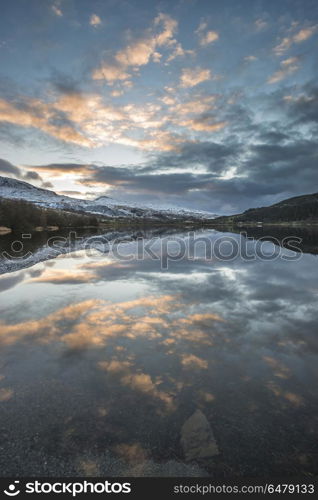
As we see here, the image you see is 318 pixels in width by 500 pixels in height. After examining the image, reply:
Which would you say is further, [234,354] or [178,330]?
[178,330]

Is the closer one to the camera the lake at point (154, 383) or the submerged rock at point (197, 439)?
the lake at point (154, 383)

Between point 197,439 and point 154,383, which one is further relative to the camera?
point 154,383

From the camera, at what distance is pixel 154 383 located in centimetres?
717

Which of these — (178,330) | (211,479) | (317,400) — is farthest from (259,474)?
(178,330)

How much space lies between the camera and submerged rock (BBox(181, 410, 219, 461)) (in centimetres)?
506

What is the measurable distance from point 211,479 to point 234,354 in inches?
180

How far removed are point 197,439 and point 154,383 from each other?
2.02m

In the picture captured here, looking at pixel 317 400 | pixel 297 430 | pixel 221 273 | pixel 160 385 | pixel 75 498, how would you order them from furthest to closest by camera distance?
1. pixel 221 273
2. pixel 160 385
3. pixel 317 400
4. pixel 297 430
5. pixel 75 498

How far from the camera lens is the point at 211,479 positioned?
4.60 metres

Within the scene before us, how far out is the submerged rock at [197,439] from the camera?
5.06m

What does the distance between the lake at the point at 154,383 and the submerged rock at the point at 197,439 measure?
0.10m

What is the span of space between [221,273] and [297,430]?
689 inches

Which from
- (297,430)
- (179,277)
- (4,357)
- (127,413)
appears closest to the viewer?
(297,430)

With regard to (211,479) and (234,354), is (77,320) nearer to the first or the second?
(234,354)
